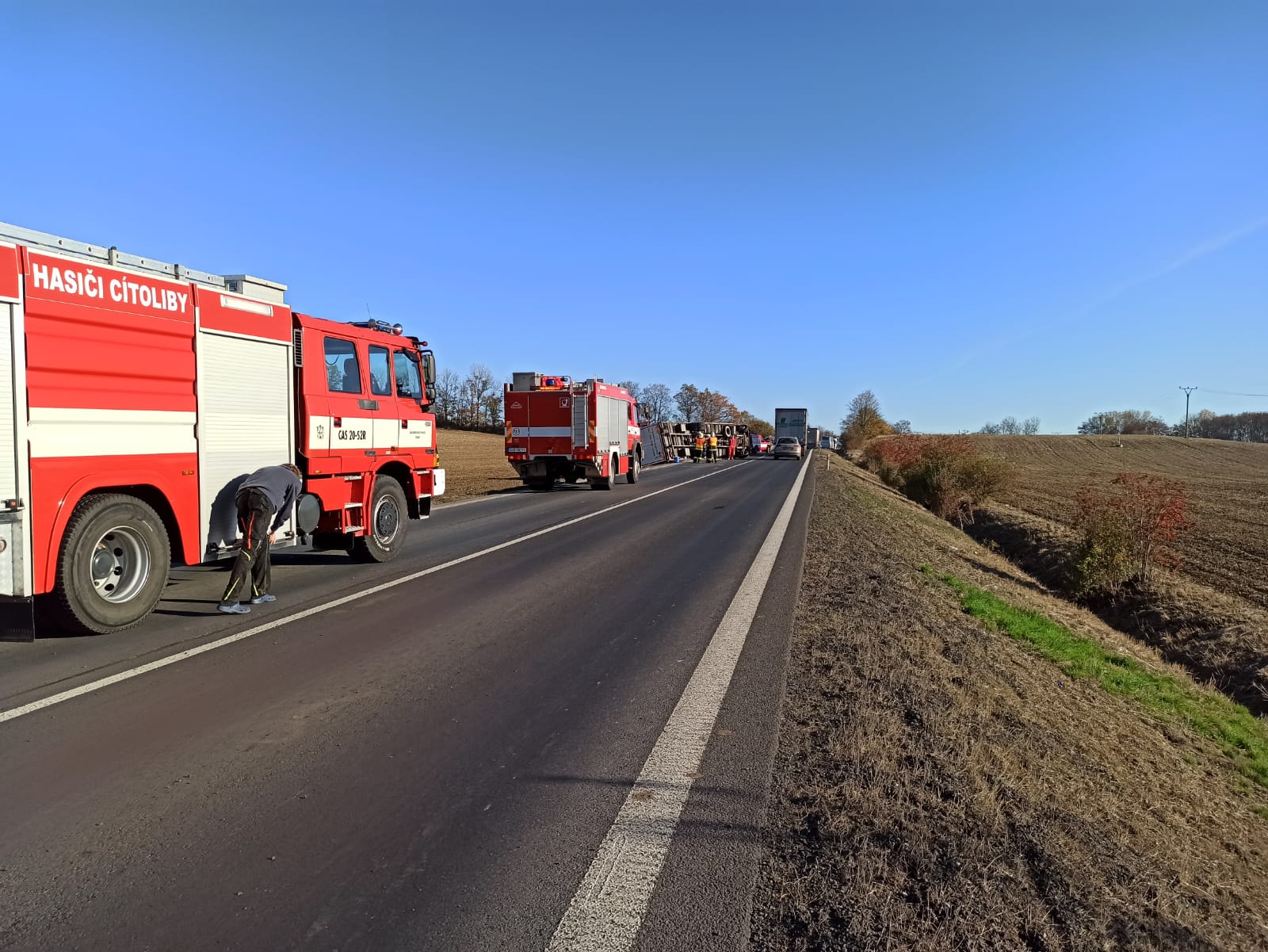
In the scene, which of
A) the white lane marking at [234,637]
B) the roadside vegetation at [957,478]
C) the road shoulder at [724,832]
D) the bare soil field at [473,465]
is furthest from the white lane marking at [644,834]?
the roadside vegetation at [957,478]

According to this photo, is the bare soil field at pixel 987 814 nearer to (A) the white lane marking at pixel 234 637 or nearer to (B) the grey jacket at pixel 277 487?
(A) the white lane marking at pixel 234 637

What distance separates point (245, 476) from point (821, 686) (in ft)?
18.6

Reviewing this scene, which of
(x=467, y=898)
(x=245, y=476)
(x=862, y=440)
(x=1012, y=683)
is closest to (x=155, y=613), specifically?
(x=245, y=476)

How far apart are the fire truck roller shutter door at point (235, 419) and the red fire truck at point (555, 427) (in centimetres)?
1323

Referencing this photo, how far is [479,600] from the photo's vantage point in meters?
7.76

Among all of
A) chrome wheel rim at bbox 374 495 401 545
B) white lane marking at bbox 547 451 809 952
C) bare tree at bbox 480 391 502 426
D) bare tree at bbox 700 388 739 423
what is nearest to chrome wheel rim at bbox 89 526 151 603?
chrome wheel rim at bbox 374 495 401 545

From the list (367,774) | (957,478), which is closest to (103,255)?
(367,774)

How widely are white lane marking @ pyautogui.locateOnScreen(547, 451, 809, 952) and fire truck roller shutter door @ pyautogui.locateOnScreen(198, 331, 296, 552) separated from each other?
4.79 m

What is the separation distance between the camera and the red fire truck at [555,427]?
21281 millimetres

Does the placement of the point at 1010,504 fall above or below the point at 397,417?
below

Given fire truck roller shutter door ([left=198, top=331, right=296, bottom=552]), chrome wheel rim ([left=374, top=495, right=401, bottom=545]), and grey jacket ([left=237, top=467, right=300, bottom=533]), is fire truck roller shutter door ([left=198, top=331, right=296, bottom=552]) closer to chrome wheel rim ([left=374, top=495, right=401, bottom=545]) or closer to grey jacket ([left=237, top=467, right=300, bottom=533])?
grey jacket ([left=237, top=467, right=300, bottom=533])

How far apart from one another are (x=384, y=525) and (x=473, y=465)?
32.4 metres

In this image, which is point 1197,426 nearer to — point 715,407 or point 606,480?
point 715,407

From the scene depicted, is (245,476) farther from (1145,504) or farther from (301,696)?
(1145,504)
